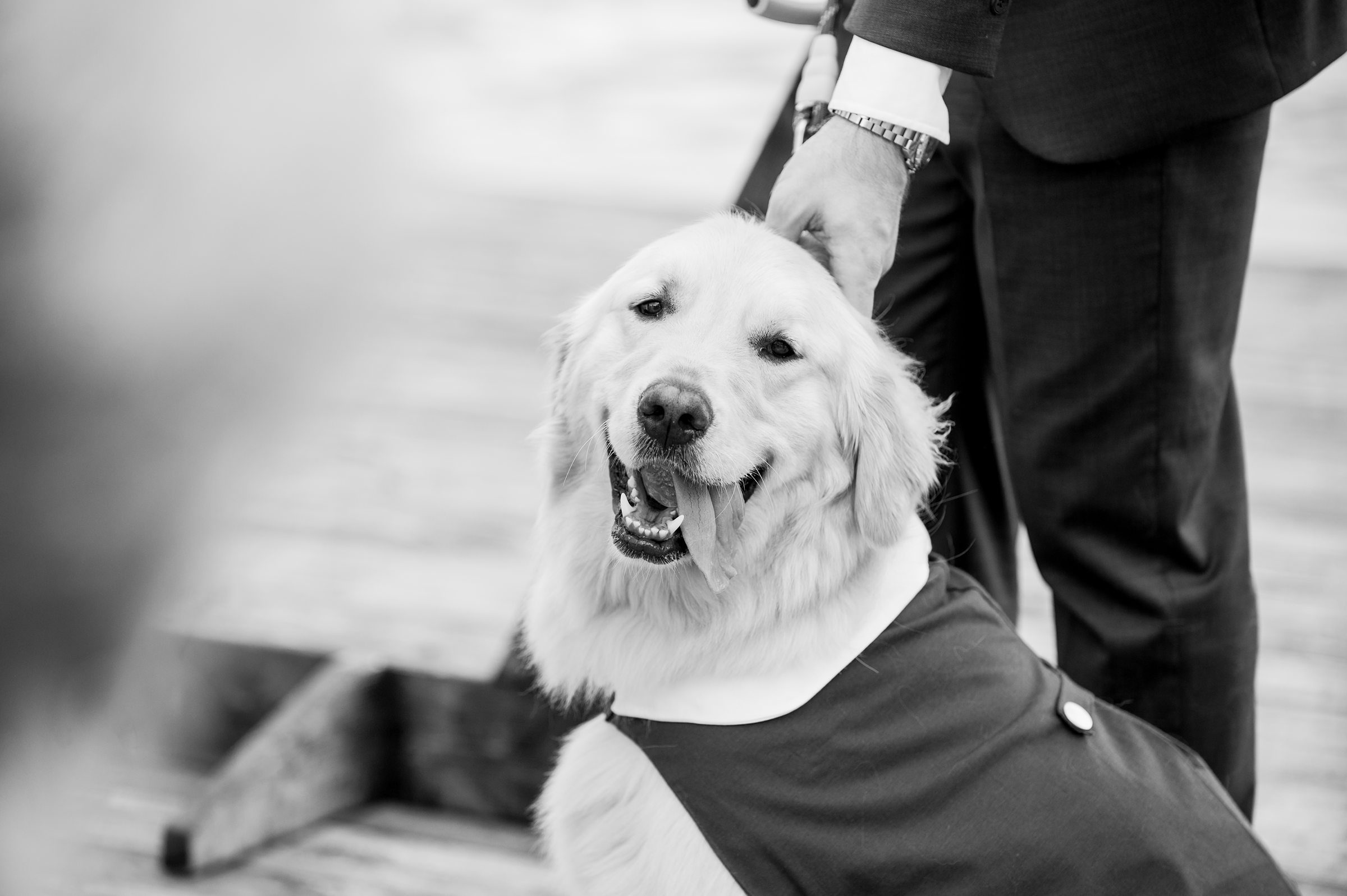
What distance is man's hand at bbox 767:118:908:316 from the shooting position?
144 cm

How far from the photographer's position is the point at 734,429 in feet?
4.71

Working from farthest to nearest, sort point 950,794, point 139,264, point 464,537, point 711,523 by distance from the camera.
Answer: point 139,264 → point 464,537 → point 711,523 → point 950,794

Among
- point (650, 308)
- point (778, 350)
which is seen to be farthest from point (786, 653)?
point (650, 308)

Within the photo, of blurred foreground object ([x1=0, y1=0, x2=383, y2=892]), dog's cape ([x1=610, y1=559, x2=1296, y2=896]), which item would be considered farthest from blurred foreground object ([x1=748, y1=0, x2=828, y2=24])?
blurred foreground object ([x1=0, y1=0, x2=383, y2=892])

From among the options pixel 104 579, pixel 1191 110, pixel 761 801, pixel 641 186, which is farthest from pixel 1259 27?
pixel 104 579

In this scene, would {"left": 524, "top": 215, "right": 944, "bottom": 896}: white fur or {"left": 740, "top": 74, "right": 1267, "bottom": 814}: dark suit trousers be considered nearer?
{"left": 524, "top": 215, "right": 944, "bottom": 896}: white fur

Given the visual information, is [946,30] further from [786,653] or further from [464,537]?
[464,537]

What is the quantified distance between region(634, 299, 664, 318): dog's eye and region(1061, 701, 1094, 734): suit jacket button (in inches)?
28.1

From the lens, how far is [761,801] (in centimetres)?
137

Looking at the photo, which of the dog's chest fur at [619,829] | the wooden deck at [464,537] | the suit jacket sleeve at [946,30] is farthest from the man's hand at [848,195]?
the wooden deck at [464,537]

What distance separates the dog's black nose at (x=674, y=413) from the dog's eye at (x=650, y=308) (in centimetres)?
19

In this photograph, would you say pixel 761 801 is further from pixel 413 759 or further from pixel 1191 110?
pixel 413 759

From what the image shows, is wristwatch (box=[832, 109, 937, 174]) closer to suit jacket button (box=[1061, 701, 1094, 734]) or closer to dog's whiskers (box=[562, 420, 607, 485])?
dog's whiskers (box=[562, 420, 607, 485])

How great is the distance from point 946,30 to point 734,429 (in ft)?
1.78
